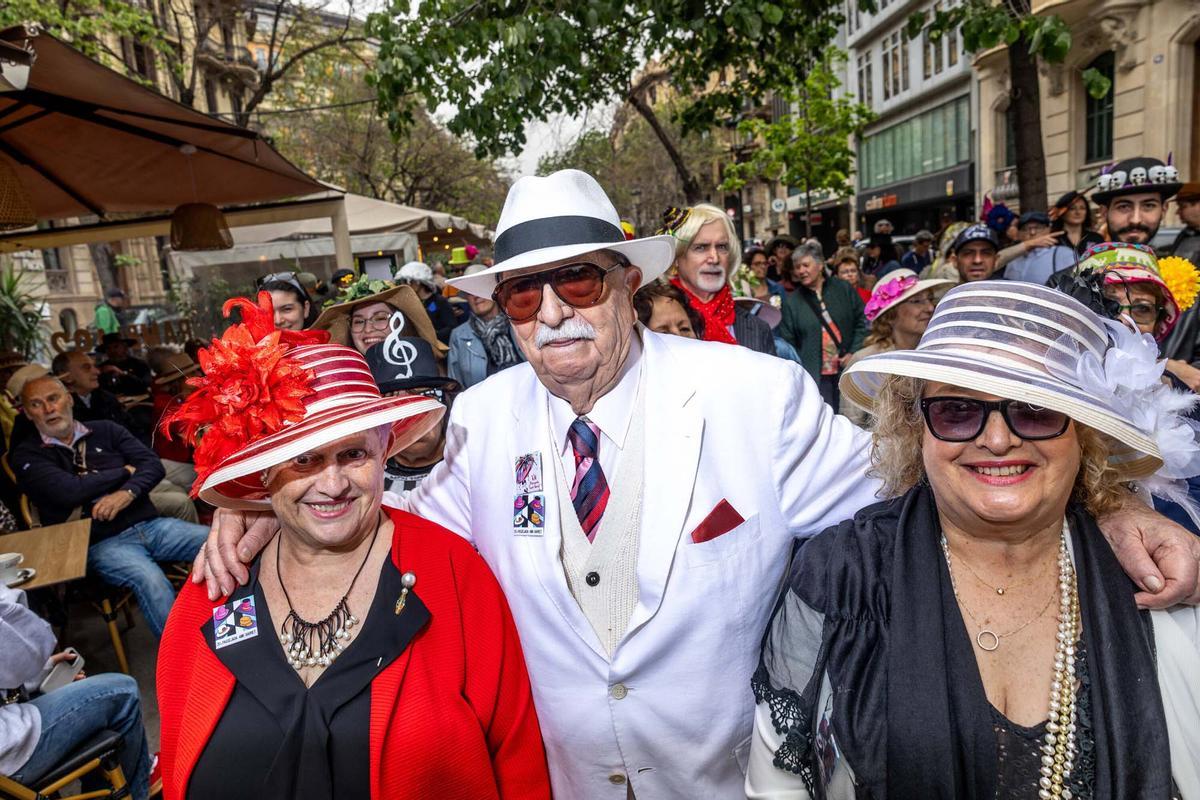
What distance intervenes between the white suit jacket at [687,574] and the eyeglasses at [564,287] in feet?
0.99

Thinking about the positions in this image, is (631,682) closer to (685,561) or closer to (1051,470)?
(685,561)

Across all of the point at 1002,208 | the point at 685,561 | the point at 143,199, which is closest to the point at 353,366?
the point at 685,561

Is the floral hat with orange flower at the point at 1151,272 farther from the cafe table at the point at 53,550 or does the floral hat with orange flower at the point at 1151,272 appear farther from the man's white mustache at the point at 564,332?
the cafe table at the point at 53,550

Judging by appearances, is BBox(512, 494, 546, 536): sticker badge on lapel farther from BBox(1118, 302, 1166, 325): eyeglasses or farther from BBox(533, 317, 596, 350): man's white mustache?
BBox(1118, 302, 1166, 325): eyeglasses

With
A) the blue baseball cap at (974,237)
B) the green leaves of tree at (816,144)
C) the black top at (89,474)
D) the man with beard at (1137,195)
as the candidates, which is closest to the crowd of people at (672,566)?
the black top at (89,474)

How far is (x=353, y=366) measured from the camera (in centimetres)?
199

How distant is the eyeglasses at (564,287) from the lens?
202cm

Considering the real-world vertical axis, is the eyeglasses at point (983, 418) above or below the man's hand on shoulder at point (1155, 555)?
above

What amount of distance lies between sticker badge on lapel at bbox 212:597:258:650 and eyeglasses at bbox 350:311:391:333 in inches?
94.0

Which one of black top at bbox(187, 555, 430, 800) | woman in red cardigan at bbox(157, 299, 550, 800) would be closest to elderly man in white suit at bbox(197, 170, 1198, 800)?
woman in red cardigan at bbox(157, 299, 550, 800)

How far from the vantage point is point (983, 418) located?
1.45 meters

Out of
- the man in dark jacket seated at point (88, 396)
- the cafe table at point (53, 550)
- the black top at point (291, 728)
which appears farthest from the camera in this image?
the man in dark jacket seated at point (88, 396)

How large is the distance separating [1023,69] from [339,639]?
7.15m

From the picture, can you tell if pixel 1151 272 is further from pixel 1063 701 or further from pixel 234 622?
pixel 234 622
